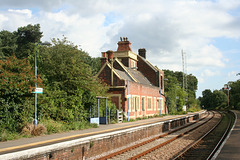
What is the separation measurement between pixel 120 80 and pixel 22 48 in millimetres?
21483

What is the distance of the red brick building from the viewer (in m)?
29.9

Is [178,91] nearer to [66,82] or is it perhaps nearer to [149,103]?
[149,103]

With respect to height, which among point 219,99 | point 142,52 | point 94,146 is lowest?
point 94,146

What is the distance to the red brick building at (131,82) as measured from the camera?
29891 mm

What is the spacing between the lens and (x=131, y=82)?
31203mm

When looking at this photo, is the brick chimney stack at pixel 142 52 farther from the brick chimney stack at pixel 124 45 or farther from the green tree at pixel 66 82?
the green tree at pixel 66 82

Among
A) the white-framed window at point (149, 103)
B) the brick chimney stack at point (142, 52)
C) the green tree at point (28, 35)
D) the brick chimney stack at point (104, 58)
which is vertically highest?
the green tree at point (28, 35)

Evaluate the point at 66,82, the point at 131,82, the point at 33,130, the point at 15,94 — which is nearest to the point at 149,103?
the point at 131,82

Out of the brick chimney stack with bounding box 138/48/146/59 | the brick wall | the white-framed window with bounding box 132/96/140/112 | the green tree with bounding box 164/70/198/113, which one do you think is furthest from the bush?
the brick chimney stack with bounding box 138/48/146/59

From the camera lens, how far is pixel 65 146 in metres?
9.05

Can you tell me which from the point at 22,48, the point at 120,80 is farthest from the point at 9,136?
the point at 22,48

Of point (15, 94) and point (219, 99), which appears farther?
point (219, 99)

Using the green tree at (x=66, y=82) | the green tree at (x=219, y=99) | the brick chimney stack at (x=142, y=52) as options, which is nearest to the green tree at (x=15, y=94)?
the green tree at (x=66, y=82)

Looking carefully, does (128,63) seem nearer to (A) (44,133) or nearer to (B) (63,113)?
(B) (63,113)
